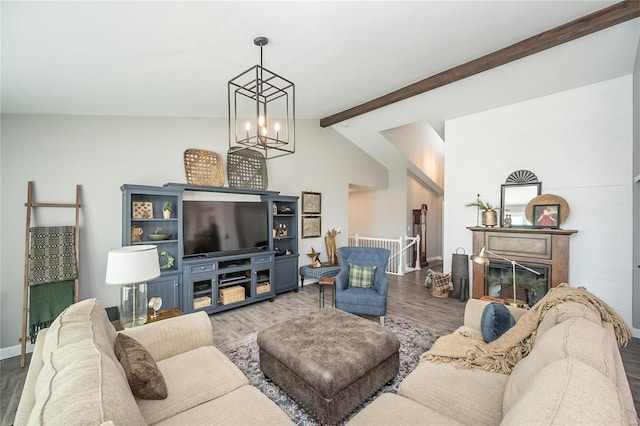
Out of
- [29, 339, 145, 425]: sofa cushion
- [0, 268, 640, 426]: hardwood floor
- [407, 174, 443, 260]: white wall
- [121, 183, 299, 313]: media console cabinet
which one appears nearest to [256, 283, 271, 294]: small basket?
[121, 183, 299, 313]: media console cabinet

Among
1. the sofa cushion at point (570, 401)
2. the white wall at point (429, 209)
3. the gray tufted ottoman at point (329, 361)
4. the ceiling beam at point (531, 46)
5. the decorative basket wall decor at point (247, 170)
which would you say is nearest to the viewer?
the sofa cushion at point (570, 401)

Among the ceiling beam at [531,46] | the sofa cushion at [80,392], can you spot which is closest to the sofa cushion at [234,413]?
the sofa cushion at [80,392]

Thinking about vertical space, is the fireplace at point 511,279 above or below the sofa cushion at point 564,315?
below

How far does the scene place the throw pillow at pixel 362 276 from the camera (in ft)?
12.5

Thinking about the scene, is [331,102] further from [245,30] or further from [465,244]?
[465,244]

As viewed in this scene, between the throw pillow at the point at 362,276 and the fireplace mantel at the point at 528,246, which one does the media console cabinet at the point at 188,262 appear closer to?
the throw pillow at the point at 362,276

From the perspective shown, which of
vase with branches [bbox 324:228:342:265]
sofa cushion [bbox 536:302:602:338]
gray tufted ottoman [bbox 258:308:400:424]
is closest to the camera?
sofa cushion [bbox 536:302:602:338]

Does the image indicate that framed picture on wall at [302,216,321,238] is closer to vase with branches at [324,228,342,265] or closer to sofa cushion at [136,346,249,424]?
vase with branches at [324,228,342,265]

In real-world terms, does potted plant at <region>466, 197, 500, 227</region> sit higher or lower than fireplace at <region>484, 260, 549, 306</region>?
higher

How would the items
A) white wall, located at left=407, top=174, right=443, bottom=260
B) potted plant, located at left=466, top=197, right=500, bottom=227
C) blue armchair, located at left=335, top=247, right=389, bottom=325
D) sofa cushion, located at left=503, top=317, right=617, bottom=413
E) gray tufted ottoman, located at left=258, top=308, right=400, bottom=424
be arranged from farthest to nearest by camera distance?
1. white wall, located at left=407, top=174, right=443, bottom=260
2. potted plant, located at left=466, top=197, right=500, bottom=227
3. blue armchair, located at left=335, top=247, right=389, bottom=325
4. gray tufted ottoman, located at left=258, top=308, right=400, bottom=424
5. sofa cushion, located at left=503, top=317, right=617, bottom=413

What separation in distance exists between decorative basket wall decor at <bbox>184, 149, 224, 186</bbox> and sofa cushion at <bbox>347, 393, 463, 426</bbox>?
371 centimetres

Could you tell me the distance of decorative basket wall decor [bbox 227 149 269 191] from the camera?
4.56 metres

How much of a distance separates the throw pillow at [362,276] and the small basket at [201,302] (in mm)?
2011

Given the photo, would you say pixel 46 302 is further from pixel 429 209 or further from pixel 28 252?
pixel 429 209
